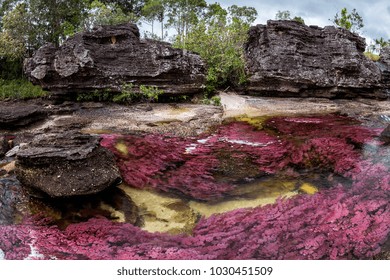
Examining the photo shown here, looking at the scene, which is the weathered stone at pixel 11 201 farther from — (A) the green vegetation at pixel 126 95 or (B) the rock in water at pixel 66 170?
(A) the green vegetation at pixel 126 95

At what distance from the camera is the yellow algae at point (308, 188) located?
477 cm

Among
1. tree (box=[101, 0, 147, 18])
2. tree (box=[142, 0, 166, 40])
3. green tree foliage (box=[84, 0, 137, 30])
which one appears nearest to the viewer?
green tree foliage (box=[84, 0, 137, 30])

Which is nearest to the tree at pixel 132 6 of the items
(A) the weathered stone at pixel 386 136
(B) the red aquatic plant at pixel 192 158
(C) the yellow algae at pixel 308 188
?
(B) the red aquatic plant at pixel 192 158

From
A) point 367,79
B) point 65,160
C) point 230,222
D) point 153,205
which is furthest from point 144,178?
point 367,79

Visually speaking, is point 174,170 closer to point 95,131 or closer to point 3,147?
point 95,131

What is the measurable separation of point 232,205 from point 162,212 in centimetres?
93

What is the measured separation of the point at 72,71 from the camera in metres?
10.2

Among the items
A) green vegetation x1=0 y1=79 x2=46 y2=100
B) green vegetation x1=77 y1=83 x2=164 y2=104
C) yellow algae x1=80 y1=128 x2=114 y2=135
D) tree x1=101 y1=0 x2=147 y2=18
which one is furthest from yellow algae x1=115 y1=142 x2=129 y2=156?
tree x1=101 y1=0 x2=147 y2=18

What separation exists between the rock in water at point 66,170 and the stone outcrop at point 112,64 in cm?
580

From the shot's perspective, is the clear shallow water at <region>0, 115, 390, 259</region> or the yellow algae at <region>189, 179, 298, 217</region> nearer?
the clear shallow water at <region>0, 115, 390, 259</region>

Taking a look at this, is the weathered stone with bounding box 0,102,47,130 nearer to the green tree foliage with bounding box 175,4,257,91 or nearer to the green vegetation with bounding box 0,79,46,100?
the green tree foliage with bounding box 175,4,257,91

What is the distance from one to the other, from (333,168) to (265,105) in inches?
212

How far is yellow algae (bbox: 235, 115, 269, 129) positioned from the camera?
27.6ft

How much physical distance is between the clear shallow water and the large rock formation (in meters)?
5.12
